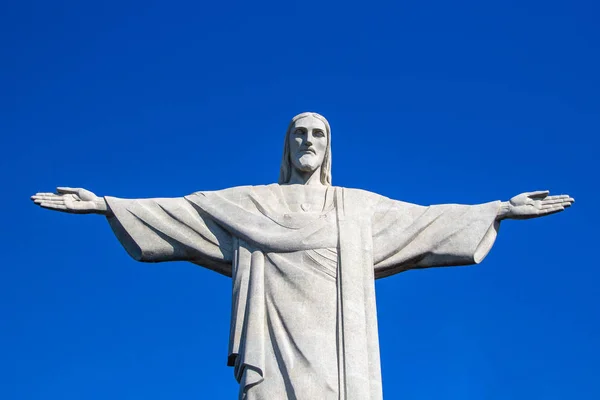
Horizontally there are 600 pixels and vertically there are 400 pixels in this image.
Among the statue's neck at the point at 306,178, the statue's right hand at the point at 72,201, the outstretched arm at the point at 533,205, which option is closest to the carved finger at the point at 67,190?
the statue's right hand at the point at 72,201

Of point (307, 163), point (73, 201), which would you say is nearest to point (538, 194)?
point (307, 163)

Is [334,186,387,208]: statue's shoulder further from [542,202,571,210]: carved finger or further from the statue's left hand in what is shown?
[542,202,571,210]: carved finger

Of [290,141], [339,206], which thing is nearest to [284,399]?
[339,206]

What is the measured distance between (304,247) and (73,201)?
12.7 ft

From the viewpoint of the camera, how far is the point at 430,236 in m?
17.3

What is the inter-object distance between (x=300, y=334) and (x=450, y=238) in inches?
125

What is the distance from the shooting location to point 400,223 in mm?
17406

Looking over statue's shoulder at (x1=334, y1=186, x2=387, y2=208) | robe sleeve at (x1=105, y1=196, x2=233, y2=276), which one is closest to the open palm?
statue's shoulder at (x1=334, y1=186, x2=387, y2=208)

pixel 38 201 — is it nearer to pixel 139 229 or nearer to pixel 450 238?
pixel 139 229

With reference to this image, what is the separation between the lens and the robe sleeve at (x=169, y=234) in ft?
56.4

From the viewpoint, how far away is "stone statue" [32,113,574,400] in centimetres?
1566

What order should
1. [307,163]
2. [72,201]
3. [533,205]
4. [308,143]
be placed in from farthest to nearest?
[308,143] → [307,163] → [533,205] → [72,201]

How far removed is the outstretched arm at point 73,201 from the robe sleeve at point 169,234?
6.7 inches

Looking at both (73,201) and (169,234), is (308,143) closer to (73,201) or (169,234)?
(169,234)
